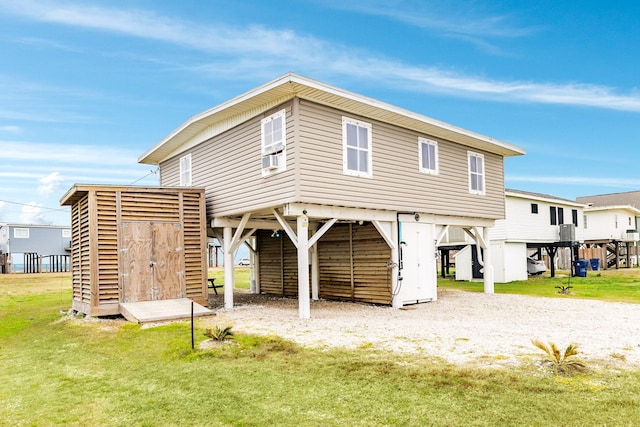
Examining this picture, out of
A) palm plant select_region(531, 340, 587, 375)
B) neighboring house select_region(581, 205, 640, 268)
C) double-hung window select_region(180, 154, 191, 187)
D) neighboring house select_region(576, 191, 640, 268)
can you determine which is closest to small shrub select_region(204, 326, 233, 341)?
palm plant select_region(531, 340, 587, 375)

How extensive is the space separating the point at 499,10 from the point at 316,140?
34.3 ft

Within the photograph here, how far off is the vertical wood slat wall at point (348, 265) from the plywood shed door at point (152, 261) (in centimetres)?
521

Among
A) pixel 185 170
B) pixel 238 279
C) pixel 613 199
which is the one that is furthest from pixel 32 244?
pixel 613 199

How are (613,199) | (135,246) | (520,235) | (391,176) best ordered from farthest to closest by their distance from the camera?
1. (613,199)
2. (520,235)
3. (391,176)
4. (135,246)

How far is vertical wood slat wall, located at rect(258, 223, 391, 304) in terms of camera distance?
15422 millimetres

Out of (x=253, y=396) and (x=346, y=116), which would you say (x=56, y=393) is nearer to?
(x=253, y=396)

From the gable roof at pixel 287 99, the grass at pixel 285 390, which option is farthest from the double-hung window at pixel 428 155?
the grass at pixel 285 390

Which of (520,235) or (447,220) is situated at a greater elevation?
(447,220)

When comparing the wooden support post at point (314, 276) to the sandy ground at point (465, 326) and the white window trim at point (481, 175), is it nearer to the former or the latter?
the sandy ground at point (465, 326)

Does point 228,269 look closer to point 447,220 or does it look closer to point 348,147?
point 348,147

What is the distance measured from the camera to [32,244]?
156ft

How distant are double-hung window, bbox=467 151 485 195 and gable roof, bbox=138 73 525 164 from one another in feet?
1.24

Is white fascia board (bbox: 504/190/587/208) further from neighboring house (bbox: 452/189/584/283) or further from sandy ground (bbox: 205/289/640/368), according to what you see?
sandy ground (bbox: 205/289/640/368)

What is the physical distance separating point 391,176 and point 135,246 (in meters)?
7.66
